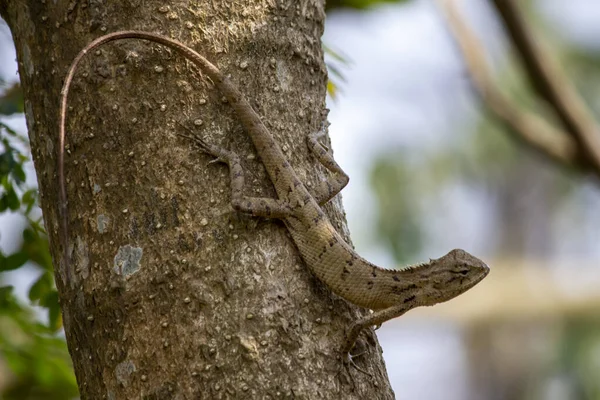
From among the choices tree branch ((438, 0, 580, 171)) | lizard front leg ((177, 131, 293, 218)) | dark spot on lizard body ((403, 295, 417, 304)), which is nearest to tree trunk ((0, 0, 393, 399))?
lizard front leg ((177, 131, 293, 218))

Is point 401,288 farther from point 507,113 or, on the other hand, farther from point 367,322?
point 507,113

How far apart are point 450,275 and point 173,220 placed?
2.22 m

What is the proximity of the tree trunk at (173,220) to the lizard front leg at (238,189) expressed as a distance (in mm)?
48

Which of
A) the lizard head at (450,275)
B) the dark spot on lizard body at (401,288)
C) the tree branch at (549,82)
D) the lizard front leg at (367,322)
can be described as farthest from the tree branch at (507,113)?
the lizard front leg at (367,322)

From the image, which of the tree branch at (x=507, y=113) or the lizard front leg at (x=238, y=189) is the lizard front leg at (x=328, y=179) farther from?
the tree branch at (x=507, y=113)

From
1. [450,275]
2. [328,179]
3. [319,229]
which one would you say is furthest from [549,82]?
[319,229]

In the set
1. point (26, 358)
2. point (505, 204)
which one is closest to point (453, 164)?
point (505, 204)

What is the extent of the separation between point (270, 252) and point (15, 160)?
215cm

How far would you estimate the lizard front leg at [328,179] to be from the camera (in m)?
4.67

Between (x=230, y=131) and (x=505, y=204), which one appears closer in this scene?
(x=230, y=131)

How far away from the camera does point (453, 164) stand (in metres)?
30.3

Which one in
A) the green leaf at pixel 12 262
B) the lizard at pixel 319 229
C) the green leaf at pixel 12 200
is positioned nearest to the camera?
the lizard at pixel 319 229

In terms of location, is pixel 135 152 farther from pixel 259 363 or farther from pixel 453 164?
pixel 453 164

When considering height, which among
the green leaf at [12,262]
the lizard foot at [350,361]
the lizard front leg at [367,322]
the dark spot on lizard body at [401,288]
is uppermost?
the green leaf at [12,262]
